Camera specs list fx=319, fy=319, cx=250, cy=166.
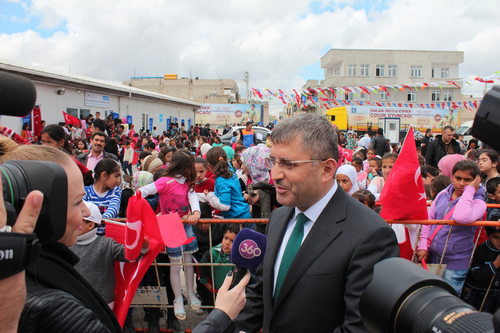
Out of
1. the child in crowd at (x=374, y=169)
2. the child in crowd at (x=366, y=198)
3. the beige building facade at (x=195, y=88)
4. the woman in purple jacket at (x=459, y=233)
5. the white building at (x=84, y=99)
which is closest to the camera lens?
the woman in purple jacket at (x=459, y=233)

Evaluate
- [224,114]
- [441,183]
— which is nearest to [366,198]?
[441,183]

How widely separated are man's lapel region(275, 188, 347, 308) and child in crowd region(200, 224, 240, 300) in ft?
6.23

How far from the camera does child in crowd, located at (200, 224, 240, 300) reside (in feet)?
11.3

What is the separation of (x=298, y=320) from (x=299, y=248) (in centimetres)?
34

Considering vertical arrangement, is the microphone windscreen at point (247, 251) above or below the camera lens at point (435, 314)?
below

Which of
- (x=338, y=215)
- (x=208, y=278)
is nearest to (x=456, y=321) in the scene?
(x=338, y=215)

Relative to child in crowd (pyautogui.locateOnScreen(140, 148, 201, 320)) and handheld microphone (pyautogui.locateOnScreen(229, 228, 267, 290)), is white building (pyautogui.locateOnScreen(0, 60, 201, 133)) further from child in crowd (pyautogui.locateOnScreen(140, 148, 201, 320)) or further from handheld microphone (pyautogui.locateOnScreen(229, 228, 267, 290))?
handheld microphone (pyautogui.locateOnScreen(229, 228, 267, 290))

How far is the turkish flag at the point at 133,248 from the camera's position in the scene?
229 centimetres

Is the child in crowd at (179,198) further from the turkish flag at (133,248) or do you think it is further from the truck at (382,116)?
the truck at (382,116)

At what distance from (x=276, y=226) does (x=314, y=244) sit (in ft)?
1.29

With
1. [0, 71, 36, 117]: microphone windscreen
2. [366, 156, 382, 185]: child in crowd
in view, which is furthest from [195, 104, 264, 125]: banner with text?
[0, 71, 36, 117]: microphone windscreen

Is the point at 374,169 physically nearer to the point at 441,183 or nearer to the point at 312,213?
the point at 441,183

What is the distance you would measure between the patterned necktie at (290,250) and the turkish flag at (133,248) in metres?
1.07

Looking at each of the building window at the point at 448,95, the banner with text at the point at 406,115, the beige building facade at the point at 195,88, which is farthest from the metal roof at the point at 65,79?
the building window at the point at 448,95
